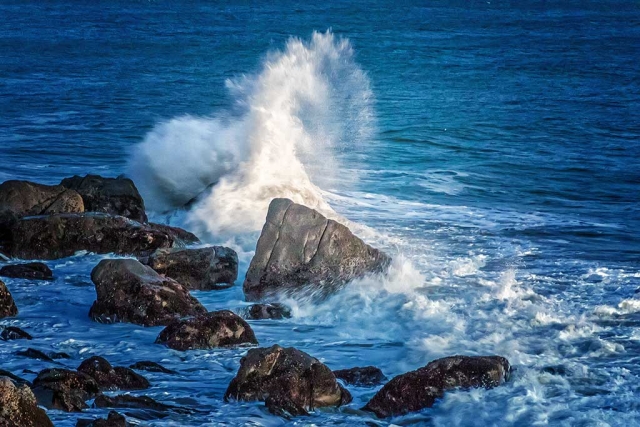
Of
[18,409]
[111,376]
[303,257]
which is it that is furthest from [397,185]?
[18,409]

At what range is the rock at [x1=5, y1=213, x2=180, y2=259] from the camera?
12.4 metres

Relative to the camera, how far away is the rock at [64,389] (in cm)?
726

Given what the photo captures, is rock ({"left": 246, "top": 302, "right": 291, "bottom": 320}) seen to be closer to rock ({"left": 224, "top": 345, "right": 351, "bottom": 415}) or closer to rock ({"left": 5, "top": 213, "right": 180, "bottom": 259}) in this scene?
rock ({"left": 224, "top": 345, "right": 351, "bottom": 415})

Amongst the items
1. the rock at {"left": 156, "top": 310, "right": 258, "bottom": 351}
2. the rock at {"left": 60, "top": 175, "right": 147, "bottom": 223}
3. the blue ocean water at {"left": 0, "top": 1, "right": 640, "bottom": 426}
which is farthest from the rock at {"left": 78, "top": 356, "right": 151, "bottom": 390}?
the rock at {"left": 60, "top": 175, "right": 147, "bottom": 223}

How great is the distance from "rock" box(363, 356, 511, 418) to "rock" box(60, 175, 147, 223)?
7.09 metres

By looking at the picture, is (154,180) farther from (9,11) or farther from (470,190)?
(9,11)

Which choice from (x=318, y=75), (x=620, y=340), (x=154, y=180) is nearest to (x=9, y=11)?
(x=318, y=75)

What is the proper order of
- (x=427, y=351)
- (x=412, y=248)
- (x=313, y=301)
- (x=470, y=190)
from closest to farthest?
(x=427, y=351) → (x=313, y=301) → (x=412, y=248) → (x=470, y=190)

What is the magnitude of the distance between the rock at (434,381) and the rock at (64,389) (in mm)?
2175

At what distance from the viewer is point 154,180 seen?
1756 centimetres

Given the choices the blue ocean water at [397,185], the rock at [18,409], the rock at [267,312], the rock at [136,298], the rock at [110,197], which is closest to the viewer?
the rock at [18,409]

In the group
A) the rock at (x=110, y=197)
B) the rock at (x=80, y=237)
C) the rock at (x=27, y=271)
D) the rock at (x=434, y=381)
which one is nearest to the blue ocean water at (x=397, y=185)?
the rock at (x=434, y=381)

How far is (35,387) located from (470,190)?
12589 mm

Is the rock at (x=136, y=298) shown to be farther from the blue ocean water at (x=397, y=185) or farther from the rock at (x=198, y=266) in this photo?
the rock at (x=198, y=266)
